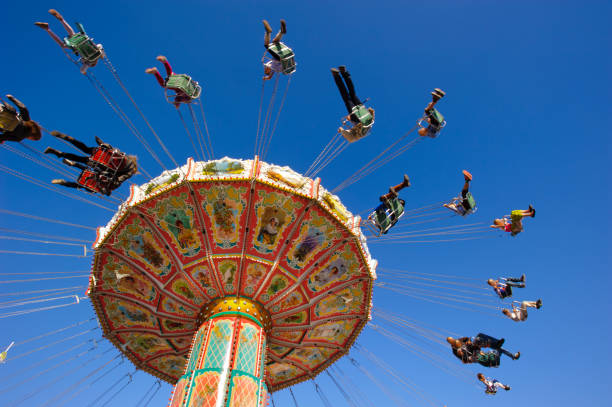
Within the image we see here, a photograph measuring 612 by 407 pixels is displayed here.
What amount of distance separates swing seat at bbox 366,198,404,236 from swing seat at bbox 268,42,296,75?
4.59 m

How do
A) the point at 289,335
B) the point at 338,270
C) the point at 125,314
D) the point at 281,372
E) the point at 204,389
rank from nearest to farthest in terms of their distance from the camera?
the point at 204,389 < the point at 338,270 < the point at 125,314 < the point at 289,335 < the point at 281,372

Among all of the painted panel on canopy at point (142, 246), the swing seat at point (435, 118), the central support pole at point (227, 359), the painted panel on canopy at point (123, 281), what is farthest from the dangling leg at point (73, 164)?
the swing seat at point (435, 118)

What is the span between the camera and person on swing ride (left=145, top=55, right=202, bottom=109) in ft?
30.3

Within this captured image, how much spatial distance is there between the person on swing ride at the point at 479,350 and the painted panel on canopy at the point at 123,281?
10083 mm

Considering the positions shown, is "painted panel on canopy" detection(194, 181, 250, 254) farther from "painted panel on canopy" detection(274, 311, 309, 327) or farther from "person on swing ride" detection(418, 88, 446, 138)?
"person on swing ride" detection(418, 88, 446, 138)

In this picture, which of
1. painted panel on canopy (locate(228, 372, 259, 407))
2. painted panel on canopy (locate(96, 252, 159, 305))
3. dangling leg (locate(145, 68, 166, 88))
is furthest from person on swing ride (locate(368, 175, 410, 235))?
painted panel on canopy (locate(96, 252, 159, 305))

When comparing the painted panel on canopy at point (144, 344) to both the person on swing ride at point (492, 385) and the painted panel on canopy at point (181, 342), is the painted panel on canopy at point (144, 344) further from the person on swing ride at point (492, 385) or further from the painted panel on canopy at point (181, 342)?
the person on swing ride at point (492, 385)

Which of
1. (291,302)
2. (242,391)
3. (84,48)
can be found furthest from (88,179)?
(291,302)

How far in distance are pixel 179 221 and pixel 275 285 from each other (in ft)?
11.2

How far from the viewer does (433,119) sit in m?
10.6

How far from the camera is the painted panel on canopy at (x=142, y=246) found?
11.0 m

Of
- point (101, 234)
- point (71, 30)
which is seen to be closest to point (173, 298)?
point (101, 234)

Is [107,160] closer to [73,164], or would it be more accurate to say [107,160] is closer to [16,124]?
[73,164]

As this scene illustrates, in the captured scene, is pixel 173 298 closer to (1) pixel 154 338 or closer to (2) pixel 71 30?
(1) pixel 154 338
